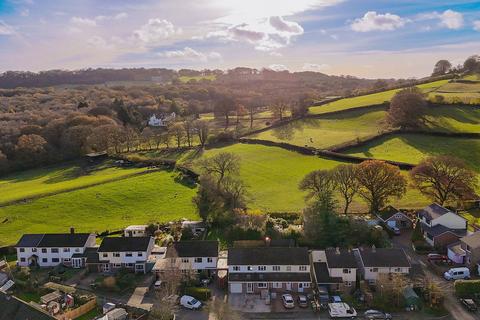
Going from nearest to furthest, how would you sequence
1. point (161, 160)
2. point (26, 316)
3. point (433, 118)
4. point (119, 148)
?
point (26, 316), point (161, 160), point (433, 118), point (119, 148)

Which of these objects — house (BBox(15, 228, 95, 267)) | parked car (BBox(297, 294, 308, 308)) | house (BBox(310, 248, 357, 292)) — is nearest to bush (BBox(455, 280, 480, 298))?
house (BBox(310, 248, 357, 292))

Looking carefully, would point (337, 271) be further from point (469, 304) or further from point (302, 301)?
point (469, 304)

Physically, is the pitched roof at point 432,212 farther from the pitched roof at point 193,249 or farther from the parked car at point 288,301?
the pitched roof at point 193,249

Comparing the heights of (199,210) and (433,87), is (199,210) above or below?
below

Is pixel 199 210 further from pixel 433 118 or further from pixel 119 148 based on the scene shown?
pixel 433 118

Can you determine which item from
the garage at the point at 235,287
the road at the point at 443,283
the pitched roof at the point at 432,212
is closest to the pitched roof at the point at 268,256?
the garage at the point at 235,287

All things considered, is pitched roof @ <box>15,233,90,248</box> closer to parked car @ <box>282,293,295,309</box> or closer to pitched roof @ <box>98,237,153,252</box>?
pitched roof @ <box>98,237,153,252</box>

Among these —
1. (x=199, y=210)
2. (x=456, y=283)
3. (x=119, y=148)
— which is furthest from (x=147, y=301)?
(x=119, y=148)
